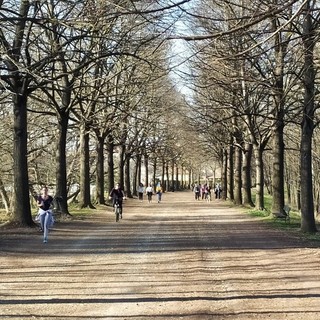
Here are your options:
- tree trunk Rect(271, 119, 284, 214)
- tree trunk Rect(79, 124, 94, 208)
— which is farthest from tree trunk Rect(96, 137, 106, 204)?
tree trunk Rect(271, 119, 284, 214)

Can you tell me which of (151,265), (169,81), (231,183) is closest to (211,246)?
(151,265)

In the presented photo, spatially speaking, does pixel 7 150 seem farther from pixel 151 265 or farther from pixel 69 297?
pixel 69 297

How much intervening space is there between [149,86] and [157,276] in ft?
86.1

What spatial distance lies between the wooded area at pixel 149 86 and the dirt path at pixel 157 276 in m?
3.65

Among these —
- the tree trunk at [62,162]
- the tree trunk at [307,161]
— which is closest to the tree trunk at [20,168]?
the tree trunk at [62,162]

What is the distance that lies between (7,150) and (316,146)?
25.3 m

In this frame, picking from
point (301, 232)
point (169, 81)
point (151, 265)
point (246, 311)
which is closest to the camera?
point (246, 311)

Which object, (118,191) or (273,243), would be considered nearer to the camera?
(273,243)

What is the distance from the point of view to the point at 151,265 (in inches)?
489

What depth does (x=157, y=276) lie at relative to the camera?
36.4 feet

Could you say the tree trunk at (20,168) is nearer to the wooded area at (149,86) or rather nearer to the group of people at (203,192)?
the wooded area at (149,86)

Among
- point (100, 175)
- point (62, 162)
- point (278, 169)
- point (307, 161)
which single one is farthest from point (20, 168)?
point (100, 175)

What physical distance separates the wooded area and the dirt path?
3.65m

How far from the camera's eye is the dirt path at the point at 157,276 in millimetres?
8305
